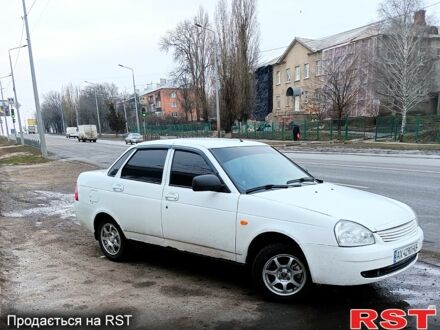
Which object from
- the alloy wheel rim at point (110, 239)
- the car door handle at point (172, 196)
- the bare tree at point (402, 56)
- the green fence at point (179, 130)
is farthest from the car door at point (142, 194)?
the green fence at point (179, 130)

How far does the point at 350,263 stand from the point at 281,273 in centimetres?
69

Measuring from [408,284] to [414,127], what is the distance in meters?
28.6

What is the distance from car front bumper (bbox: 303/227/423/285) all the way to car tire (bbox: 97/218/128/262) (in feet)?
8.79

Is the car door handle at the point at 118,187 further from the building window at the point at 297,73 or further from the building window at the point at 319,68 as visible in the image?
the building window at the point at 297,73

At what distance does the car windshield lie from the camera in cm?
441

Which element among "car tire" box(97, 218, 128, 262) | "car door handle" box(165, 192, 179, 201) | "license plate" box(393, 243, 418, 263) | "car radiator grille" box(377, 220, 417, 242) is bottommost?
"car tire" box(97, 218, 128, 262)

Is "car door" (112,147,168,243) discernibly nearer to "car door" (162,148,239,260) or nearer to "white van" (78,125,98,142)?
"car door" (162,148,239,260)

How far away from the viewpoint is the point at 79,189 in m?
5.96

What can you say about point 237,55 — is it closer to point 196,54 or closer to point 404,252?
point 196,54

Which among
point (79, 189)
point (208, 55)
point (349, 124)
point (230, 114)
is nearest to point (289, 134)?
point (349, 124)

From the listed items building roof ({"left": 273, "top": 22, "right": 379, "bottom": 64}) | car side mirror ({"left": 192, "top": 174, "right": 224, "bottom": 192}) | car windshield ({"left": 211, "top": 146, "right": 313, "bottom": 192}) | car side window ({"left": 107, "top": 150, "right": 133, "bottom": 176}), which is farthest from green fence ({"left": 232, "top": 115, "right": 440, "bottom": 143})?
car side mirror ({"left": 192, "top": 174, "right": 224, "bottom": 192})

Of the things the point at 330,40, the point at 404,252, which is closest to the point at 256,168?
the point at 404,252

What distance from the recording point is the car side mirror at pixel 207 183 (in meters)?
4.25

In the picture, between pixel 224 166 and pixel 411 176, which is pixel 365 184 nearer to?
pixel 411 176
